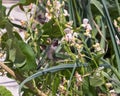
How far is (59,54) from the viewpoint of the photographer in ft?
1.83

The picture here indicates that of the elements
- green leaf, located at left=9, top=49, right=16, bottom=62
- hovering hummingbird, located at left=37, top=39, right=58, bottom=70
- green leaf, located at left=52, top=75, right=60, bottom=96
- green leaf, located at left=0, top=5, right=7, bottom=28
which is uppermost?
green leaf, located at left=0, top=5, right=7, bottom=28

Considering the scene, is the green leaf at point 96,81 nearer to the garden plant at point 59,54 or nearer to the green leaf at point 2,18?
the garden plant at point 59,54

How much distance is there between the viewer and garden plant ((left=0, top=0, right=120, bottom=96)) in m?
0.51

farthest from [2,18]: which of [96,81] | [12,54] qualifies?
[96,81]

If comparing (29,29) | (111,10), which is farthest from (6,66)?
(111,10)

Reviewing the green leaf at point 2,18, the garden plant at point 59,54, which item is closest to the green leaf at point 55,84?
the garden plant at point 59,54

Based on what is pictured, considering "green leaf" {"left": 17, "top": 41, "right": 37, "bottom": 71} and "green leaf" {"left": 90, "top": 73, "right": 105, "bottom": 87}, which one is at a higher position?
"green leaf" {"left": 17, "top": 41, "right": 37, "bottom": 71}

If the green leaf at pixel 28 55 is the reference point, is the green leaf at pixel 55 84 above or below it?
below

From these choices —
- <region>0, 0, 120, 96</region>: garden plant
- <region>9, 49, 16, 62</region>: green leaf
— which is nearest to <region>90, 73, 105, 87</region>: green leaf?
<region>0, 0, 120, 96</region>: garden plant

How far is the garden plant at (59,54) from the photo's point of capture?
51 centimetres

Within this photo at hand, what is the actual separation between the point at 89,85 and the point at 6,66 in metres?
0.13

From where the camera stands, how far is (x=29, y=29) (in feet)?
1.81

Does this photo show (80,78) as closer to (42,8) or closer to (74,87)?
(74,87)

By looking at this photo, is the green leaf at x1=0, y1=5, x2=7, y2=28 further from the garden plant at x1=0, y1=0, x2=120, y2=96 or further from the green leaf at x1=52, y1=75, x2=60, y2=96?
the green leaf at x1=52, y1=75, x2=60, y2=96
